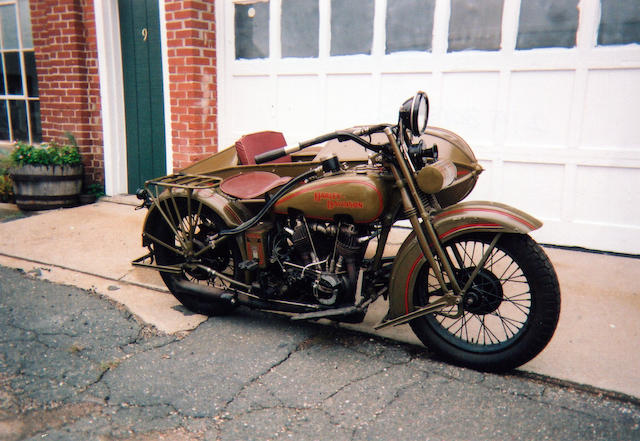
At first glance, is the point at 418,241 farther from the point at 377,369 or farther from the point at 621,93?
the point at 621,93

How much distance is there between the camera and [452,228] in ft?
8.63

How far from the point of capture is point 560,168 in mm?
4645

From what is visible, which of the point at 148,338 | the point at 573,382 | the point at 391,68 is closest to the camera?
the point at 573,382

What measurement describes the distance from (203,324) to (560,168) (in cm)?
332

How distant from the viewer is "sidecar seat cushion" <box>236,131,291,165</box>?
141 inches

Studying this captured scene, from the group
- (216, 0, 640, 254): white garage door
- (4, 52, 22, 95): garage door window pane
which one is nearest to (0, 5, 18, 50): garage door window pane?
(4, 52, 22, 95): garage door window pane

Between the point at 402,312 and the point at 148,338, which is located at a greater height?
the point at 402,312

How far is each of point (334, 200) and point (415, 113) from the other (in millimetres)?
602

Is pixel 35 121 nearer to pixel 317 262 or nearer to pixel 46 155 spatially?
pixel 46 155

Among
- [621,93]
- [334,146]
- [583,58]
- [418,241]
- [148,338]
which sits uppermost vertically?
[583,58]

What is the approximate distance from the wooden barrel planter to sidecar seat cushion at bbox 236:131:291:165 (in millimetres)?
3638

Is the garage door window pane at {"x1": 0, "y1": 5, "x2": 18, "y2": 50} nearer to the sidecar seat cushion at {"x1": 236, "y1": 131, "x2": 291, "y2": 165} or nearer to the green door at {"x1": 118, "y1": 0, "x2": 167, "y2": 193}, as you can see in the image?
the green door at {"x1": 118, "y1": 0, "x2": 167, "y2": 193}

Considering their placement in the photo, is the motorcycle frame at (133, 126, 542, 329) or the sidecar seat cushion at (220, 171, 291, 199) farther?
the sidecar seat cushion at (220, 171, 291, 199)

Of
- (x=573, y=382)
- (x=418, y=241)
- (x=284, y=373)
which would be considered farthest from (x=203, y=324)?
(x=573, y=382)
